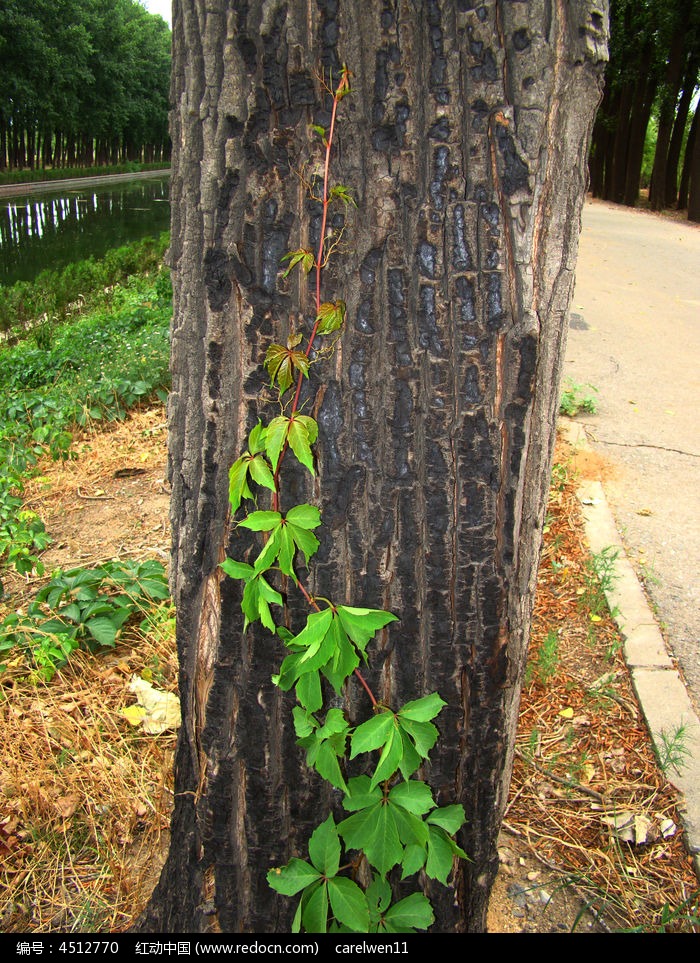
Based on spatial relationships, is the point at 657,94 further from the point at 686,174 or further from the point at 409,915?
the point at 409,915

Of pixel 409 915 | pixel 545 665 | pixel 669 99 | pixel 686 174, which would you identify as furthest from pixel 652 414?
pixel 686 174

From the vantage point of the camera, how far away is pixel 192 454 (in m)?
1.50

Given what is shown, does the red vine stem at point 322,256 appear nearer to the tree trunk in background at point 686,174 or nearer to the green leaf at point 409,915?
the green leaf at point 409,915

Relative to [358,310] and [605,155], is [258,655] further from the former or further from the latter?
[605,155]

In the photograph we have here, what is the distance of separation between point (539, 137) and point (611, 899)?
1.80 metres

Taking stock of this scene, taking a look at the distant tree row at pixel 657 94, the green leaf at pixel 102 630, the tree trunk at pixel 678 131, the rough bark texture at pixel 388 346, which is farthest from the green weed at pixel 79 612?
the tree trunk at pixel 678 131

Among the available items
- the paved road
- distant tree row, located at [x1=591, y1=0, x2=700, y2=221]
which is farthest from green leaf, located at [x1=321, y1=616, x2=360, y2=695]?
distant tree row, located at [x1=591, y1=0, x2=700, y2=221]

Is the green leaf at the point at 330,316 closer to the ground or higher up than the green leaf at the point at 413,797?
higher up

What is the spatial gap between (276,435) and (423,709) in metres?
0.60

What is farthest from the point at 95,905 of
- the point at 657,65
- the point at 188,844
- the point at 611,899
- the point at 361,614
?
the point at 657,65

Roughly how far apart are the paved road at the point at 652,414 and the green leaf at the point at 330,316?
6.77 feet

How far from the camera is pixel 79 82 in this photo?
45844 mm

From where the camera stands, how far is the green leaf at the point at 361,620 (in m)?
1.35

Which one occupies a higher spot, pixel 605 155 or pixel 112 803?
pixel 605 155
